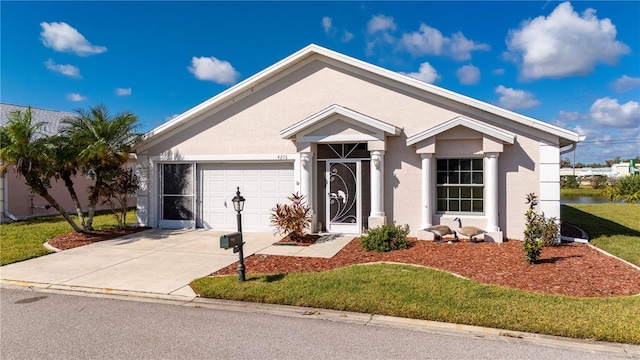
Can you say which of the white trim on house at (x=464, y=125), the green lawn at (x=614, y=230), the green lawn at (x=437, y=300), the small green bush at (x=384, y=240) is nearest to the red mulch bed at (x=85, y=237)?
the green lawn at (x=437, y=300)

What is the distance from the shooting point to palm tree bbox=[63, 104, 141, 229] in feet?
39.7

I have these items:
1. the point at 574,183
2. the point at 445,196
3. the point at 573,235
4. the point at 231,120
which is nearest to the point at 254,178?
the point at 231,120

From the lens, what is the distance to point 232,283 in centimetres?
697

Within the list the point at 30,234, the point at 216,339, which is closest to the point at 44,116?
the point at 30,234

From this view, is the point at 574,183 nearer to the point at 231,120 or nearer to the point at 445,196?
the point at 445,196

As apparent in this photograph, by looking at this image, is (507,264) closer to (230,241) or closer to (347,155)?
(230,241)

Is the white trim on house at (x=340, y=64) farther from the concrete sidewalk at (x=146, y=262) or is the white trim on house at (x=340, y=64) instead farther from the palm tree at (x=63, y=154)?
the concrete sidewalk at (x=146, y=262)

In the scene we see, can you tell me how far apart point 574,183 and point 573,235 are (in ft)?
132

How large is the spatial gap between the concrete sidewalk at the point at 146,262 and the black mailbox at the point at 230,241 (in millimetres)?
1009

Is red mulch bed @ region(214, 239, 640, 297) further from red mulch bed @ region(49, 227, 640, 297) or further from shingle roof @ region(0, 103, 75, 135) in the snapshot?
shingle roof @ region(0, 103, 75, 135)

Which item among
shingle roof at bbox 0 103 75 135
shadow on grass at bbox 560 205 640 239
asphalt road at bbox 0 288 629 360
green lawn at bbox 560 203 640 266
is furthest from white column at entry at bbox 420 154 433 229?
shingle roof at bbox 0 103 75 135

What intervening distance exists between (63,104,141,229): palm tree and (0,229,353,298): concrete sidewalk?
2356 millimetres

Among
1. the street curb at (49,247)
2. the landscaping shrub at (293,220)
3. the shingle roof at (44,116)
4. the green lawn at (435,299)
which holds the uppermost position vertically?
the shingle roof at (44,116)

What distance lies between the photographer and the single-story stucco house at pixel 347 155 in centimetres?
1048
